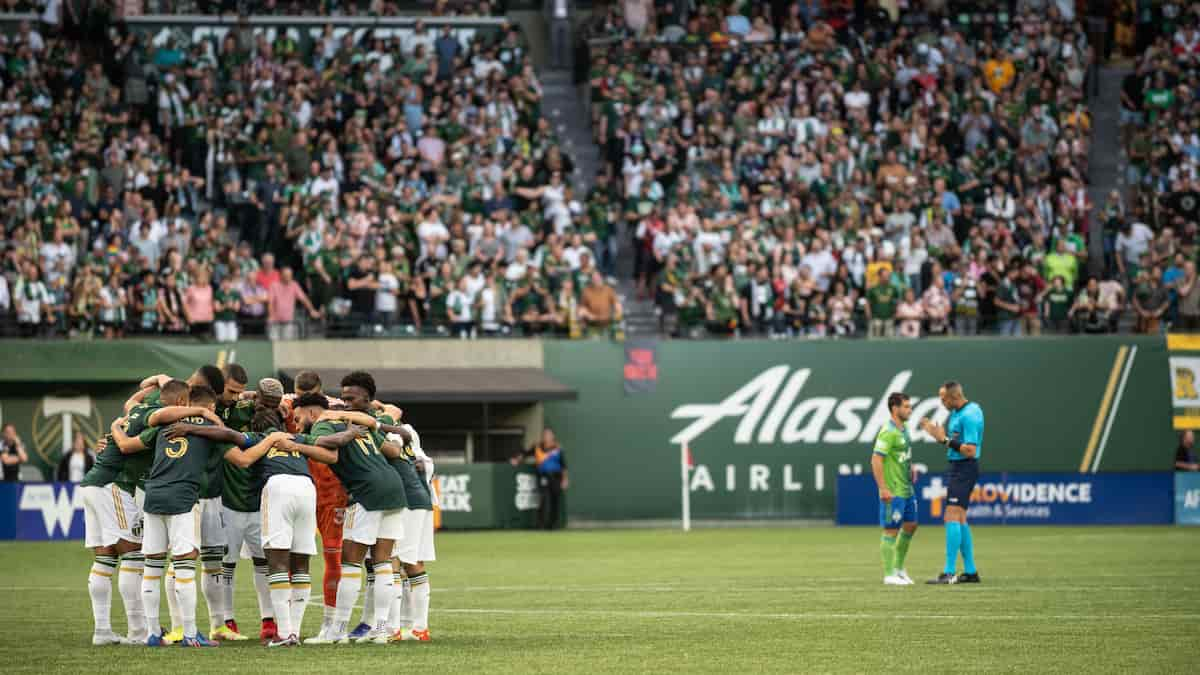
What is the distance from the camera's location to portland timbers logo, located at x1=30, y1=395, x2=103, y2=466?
34.3 metres

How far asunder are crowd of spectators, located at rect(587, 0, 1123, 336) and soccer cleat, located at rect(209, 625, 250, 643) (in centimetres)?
2186

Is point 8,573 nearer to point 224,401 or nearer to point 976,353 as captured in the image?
point 224,401

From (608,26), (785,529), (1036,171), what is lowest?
(785,529)

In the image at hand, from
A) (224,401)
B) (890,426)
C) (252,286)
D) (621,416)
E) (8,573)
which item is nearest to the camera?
(224,401)

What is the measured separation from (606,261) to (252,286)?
7.41m

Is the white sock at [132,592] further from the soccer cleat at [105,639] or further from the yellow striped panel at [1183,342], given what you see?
the yellow striped panel at [1183,342]

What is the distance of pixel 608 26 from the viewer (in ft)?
137

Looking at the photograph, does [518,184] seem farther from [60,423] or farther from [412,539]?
[412,539]

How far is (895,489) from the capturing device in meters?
20.9

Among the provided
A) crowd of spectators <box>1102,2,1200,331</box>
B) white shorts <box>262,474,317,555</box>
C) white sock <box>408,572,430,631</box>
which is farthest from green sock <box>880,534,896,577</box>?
crowd of spectators <box>1102,2,1200,331</box>

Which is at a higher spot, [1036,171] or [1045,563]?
[1036,171]

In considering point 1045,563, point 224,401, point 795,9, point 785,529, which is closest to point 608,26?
point 795,9

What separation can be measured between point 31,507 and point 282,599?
2009 cm

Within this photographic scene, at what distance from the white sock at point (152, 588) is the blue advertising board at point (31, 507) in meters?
19.1
